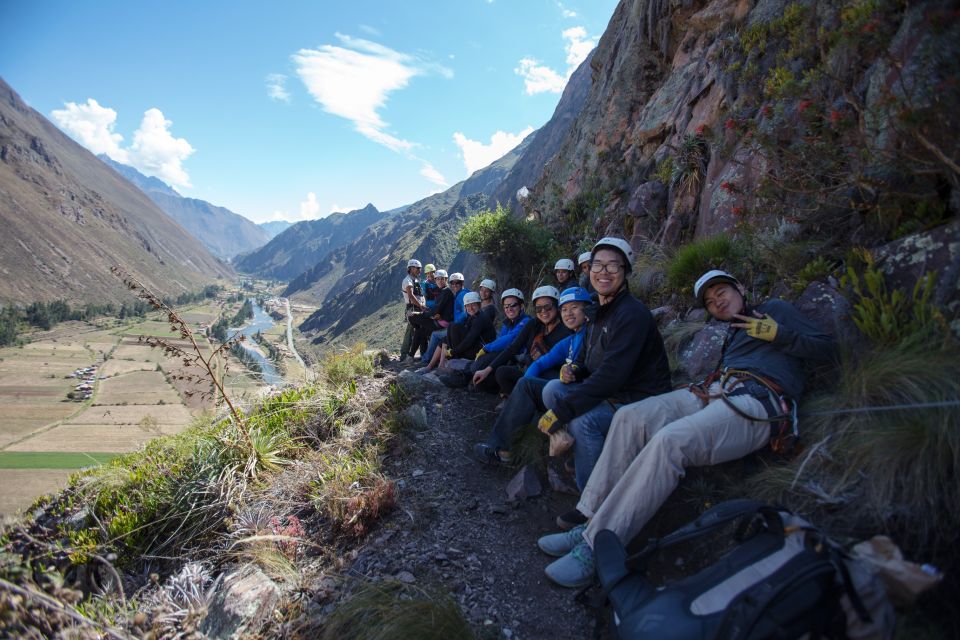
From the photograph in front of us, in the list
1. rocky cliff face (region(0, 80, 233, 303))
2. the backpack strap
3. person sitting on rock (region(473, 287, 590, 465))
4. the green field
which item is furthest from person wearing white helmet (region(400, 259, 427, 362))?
rocky cliff face (region(0, 80, 233, 303))

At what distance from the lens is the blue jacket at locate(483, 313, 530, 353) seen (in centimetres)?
595

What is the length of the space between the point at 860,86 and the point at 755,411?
4.60 m

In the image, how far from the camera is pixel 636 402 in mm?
3244

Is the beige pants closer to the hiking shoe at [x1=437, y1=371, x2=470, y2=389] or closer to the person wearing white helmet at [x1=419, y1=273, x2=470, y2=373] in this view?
the hiking shoe at [x1=437, y1=371, x2=470, y2=389]

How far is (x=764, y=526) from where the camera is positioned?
2186 mm

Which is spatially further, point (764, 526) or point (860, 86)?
point (860, 86)

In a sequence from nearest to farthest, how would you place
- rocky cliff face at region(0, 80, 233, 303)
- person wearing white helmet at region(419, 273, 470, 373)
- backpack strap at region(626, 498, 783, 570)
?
1. backpack strap at region(626, 498, 783, 570)
2. person wearing white helmet at region(419, 273, 470, 373)
3. rocky cliff face at region(0, 80, 233, 303)

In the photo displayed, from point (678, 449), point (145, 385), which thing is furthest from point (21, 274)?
point (678, 449)

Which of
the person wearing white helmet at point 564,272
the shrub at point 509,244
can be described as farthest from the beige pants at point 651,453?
the shrub at point 509,244

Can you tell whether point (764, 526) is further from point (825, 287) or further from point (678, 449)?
point (825, 287)

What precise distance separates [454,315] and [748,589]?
7.20 meters

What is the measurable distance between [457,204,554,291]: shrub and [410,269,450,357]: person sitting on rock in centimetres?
327

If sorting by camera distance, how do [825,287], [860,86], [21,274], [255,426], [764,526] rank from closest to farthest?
1. [764,526]
2. [825,287]
3. [860,86]
4. [255,426]
5. [21,274]

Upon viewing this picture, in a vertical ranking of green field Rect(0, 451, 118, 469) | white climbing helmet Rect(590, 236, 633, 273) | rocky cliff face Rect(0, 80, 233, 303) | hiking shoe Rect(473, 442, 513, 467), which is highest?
rocky cliff face Rect(0, 80, 233, 303)
